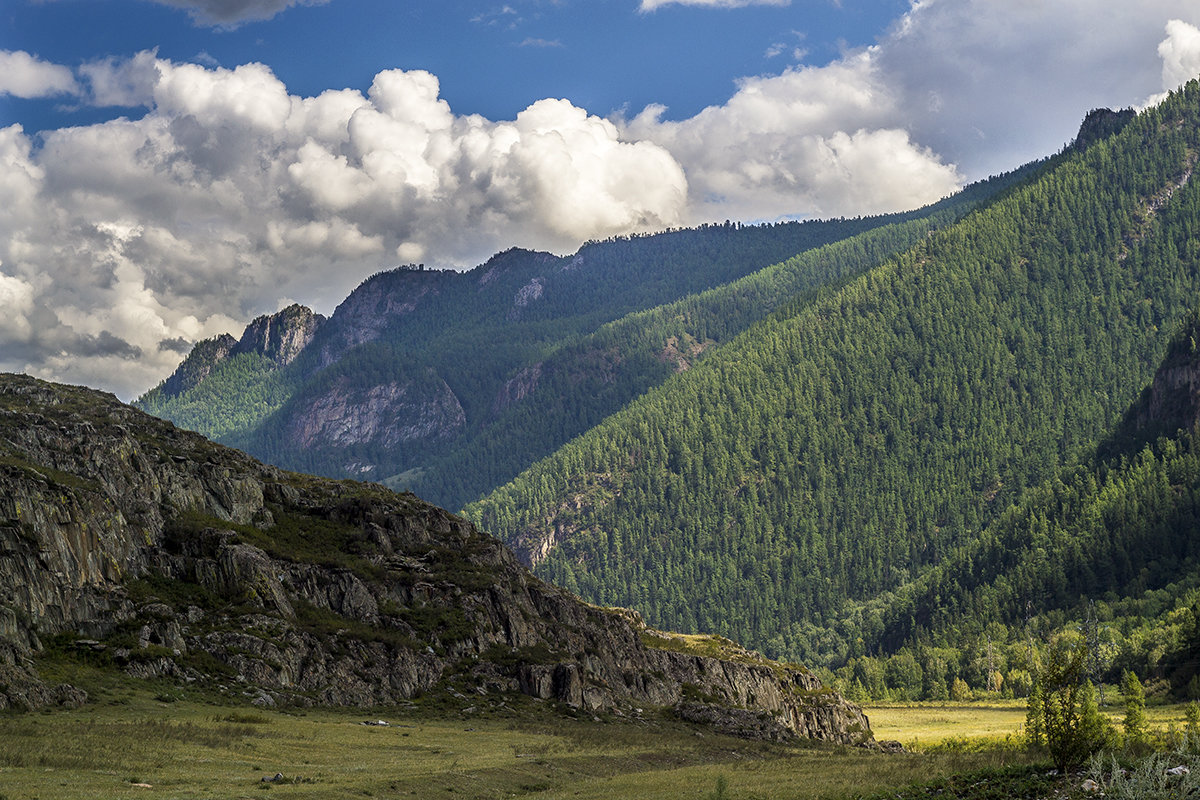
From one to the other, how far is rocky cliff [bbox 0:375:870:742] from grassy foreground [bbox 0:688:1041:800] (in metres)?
10.3

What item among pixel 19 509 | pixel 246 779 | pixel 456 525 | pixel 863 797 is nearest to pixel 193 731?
pixel 246 779

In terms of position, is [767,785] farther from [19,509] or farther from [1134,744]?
[19,509]

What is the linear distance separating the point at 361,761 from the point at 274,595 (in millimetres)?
52608

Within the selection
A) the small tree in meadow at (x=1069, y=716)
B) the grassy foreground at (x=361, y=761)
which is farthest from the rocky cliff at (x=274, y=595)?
the small tree in meadow at (x=1069, y=716)

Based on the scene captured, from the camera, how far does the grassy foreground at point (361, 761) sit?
6188cm

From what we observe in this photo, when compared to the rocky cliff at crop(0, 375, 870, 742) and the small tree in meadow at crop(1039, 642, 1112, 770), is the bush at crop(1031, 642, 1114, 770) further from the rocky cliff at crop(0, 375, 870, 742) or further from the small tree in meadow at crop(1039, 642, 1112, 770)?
the rocky cliff at crop(0, 375, 870, 742)

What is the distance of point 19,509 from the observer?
108875 mm

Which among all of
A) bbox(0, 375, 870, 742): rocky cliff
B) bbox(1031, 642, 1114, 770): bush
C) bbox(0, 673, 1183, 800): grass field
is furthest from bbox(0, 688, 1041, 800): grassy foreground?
bbox(0, 375, 870, 742): rocky cliff

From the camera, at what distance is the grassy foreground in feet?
203

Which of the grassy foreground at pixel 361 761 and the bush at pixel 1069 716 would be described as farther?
the grassy foreground at pixel 361 761

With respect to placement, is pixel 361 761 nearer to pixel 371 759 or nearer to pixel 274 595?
pixel 371 759

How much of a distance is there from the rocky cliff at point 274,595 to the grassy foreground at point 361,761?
10.3 meters

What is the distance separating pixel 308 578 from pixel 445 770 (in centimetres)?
6542

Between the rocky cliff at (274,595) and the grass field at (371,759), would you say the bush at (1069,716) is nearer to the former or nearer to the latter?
the grass field at (371,759)
